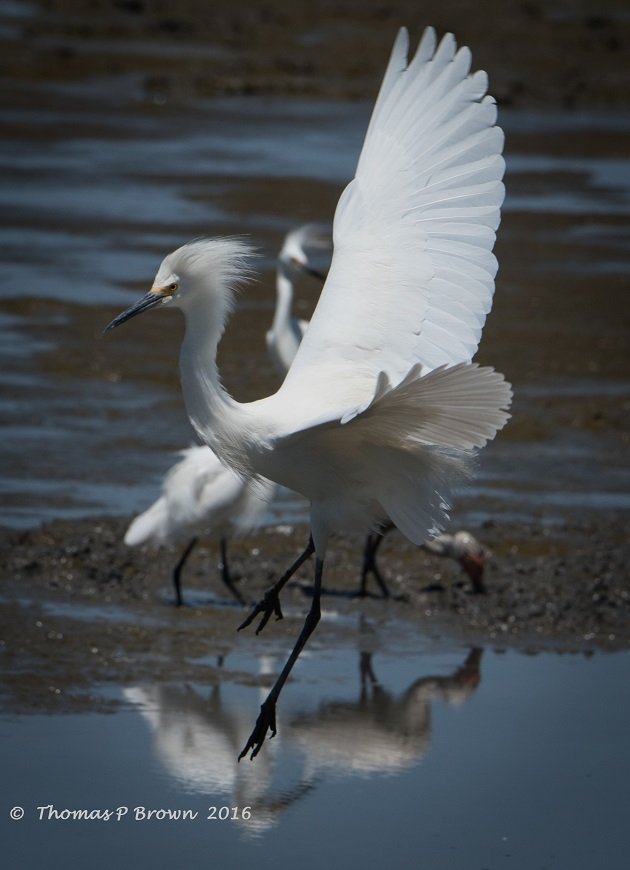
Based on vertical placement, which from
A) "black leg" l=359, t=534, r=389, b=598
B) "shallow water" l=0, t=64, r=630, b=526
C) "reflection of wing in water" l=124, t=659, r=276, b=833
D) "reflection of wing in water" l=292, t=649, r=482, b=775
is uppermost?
"shallow water" l=0, t=64, r=630, b=526

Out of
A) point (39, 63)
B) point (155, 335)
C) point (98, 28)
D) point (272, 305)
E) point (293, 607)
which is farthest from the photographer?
point (98, 28)

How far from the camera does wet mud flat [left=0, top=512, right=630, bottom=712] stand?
668 cm

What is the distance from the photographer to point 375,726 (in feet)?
20.2

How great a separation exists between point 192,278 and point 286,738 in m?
1.80

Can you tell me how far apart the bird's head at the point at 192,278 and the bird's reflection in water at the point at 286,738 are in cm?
159

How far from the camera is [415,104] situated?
5965 millimetres

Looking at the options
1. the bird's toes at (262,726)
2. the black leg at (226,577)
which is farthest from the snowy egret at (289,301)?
the bird's toes at (262,726)

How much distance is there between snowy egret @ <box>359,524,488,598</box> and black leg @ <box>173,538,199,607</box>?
872 mm

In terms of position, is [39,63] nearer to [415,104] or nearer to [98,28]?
[98,28]

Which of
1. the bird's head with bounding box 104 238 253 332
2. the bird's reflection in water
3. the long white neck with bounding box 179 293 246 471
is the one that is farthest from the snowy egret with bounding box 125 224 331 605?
the bird's head with bounding box 104 238 253 332

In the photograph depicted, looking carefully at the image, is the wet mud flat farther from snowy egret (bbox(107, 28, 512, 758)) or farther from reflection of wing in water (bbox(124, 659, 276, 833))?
snowy egret (bbox(107, 28, 512, 758))

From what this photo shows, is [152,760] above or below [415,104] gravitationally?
below

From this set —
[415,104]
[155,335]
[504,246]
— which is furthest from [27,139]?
[415,104]

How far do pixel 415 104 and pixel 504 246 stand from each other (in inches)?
366
